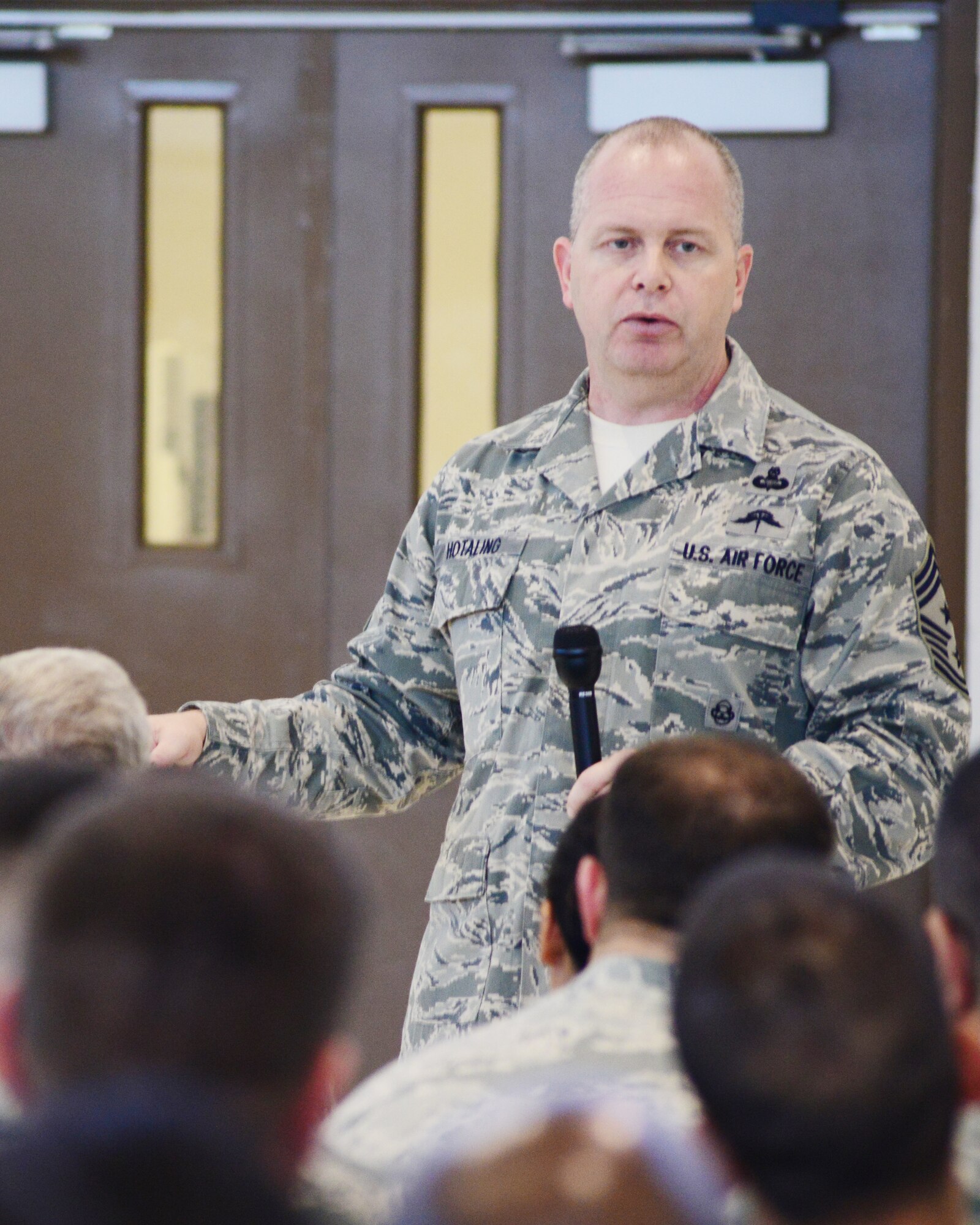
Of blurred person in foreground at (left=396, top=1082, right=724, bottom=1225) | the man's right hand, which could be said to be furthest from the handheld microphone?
blurred person in foreground at (left=396, top=1082, right=724, bottom=1225)

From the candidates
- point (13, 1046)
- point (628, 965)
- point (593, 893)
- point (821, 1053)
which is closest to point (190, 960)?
point (13, 1046)

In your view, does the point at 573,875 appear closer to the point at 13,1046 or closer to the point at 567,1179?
the point at 13,1046

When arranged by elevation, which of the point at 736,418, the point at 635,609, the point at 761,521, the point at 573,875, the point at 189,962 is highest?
the point at 736,418

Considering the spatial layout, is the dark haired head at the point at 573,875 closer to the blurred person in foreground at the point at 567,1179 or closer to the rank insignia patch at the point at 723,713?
the rank insignia patch at the point at 723,713

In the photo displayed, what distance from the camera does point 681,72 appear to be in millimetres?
2984

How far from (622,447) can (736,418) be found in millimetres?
153

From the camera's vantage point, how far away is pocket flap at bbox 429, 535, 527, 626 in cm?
207

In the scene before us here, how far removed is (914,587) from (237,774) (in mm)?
796

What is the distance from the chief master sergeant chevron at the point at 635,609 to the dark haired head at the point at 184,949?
1.02 meters

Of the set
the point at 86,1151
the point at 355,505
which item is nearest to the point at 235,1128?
the point at 86,1151

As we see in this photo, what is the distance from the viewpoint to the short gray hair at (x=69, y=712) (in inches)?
61.2

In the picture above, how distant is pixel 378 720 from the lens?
2.13 meters

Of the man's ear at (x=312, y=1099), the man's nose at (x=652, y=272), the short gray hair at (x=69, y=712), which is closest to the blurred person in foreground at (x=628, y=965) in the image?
the man's ear at (x=312, y=1099)

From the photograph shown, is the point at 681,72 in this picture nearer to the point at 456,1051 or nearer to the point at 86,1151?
the point at 456,1051
